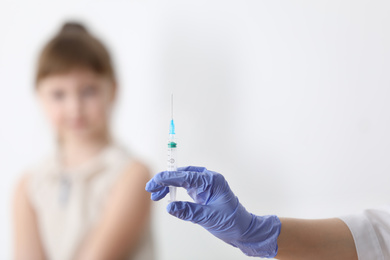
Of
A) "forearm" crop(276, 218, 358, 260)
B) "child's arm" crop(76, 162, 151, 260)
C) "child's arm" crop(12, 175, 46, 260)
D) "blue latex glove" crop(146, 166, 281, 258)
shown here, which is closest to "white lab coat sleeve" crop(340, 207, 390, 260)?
"forearm" crop(276, 218, 358, 260)

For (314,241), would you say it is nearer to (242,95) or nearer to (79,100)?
(242,95)

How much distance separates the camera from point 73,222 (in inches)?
67.7

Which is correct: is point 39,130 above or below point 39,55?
below

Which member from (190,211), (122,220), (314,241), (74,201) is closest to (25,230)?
(74,201)

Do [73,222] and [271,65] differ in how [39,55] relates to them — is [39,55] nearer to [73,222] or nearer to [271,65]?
[73,222]

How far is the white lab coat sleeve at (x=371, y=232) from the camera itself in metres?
0.90

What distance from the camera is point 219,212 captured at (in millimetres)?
825

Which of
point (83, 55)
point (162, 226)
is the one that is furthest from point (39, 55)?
point (162, 226)

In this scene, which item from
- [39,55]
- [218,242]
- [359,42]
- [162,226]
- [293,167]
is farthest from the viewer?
[39,55]

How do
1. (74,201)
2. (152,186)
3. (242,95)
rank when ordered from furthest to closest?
(74,201) → (242,95) → (152,186)

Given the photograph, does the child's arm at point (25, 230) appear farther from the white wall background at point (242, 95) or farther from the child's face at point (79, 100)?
the child's face at point (79, 100)

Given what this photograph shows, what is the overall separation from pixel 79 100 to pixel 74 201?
436mm

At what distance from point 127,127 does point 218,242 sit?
2.04 feet

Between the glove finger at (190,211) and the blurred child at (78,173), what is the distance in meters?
0.80
